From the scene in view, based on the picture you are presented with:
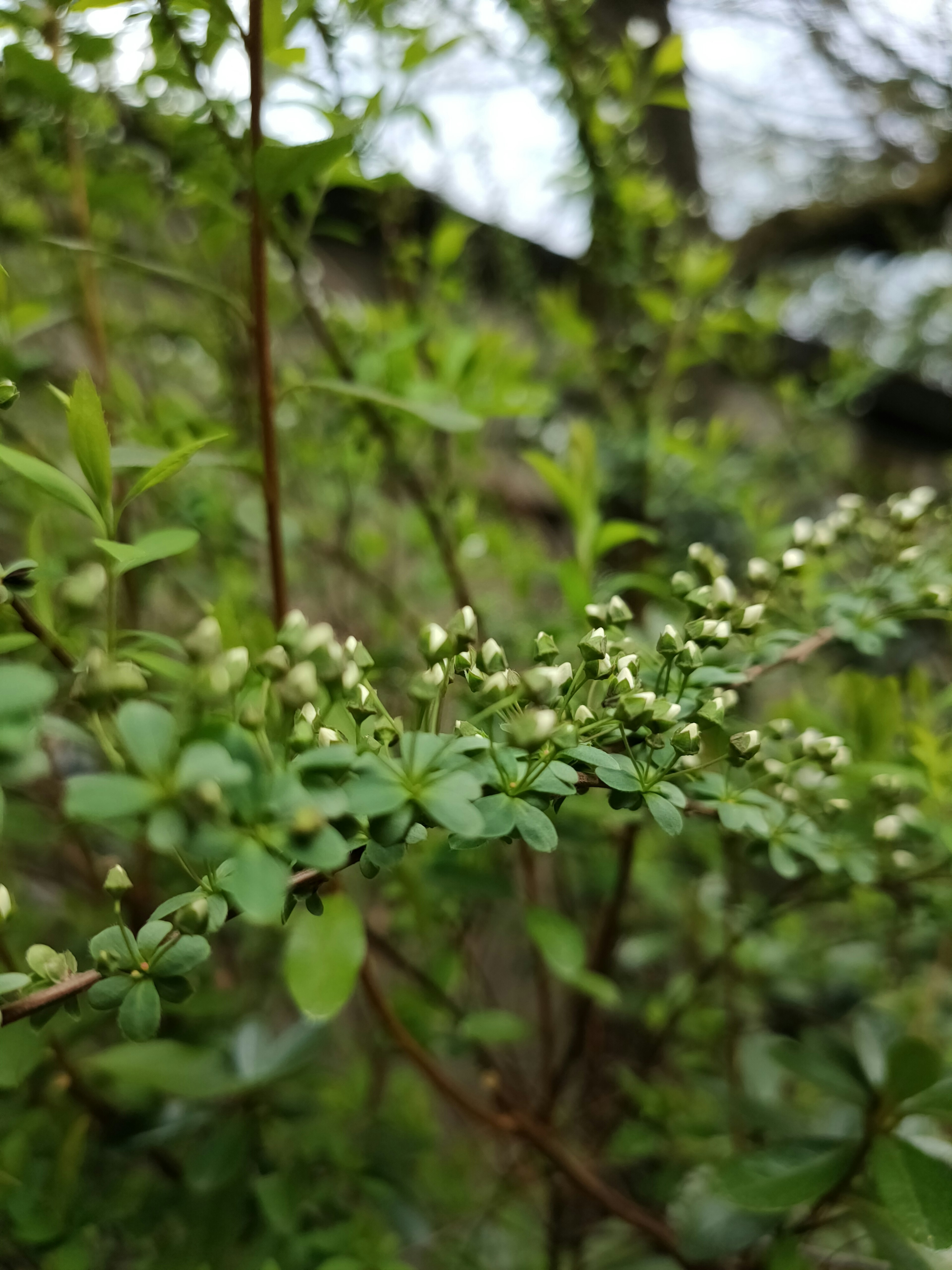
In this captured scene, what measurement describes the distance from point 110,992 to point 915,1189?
0.40 meters

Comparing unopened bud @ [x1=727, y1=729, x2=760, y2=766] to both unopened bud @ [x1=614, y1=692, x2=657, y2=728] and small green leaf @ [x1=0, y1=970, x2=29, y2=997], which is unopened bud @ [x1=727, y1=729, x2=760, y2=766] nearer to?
unopened bud @ [x1=614, y1=692, x2=657, y2=728]

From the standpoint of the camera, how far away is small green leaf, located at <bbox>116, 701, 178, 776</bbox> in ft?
0.58

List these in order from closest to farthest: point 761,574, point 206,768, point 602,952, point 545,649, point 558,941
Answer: point 206,768 → point 545,649 → point 761,574 → point 558,941 → point 602,952

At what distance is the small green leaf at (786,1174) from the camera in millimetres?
419

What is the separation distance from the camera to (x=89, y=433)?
0.26m

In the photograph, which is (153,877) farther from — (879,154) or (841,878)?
(879,154)

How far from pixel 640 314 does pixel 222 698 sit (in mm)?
722

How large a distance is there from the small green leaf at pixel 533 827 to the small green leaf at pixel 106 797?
0.34 feet

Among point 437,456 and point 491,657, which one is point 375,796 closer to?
point 491,657

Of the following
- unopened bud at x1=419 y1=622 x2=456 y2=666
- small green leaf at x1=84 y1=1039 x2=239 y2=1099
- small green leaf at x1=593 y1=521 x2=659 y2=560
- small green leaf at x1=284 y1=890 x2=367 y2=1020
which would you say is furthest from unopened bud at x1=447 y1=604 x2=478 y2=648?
small green leaf at x1=84 y1=1039 x2=239 y2=1099

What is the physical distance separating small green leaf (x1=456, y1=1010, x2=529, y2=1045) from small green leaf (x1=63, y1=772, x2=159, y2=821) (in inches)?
16.9

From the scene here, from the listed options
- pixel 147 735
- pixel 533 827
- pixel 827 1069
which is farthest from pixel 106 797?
pixel 827 1069

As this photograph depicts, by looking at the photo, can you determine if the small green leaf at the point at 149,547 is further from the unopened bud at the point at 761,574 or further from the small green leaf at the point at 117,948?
the unopened bud at the point at 761,574

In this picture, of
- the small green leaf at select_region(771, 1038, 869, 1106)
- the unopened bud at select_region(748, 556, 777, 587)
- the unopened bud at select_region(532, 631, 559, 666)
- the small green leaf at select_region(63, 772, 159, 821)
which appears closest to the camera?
the small green leaf at select_region(63, 772, 159, 821)
